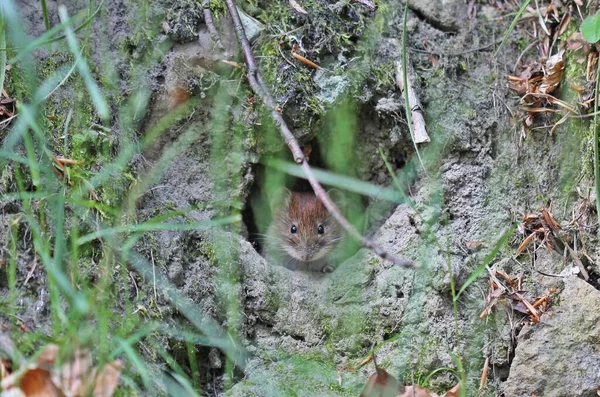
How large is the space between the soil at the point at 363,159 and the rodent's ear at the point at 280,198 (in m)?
0.86

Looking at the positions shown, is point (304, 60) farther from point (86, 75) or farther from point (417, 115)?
point (86, 75)

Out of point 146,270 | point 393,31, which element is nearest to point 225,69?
point 393,31

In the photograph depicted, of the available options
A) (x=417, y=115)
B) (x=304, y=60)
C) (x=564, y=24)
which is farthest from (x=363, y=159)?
(x=564, y=24)

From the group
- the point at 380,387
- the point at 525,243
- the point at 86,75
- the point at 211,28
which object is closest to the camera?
the point at 86,75

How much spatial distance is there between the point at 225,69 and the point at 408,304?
73.8 inches

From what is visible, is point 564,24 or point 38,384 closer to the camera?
point 38,384

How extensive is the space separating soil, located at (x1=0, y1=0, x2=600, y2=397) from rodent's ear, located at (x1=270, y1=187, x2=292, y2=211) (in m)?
0.86

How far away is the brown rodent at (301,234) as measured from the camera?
584 cm

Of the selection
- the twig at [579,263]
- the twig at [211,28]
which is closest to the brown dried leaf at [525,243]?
the twig at [579,263]

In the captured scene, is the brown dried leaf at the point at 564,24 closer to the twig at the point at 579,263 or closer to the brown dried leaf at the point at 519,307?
the twig at the point at 579,263

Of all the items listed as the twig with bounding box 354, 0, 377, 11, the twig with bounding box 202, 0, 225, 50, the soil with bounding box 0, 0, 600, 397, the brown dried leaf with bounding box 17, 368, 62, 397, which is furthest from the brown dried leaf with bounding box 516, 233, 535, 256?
the brown dried leaf with bounding box 17, 368, 62, 397

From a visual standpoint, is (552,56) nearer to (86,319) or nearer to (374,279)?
(374,279)

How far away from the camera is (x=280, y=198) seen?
19.8ft

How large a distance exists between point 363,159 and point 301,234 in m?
1.09
